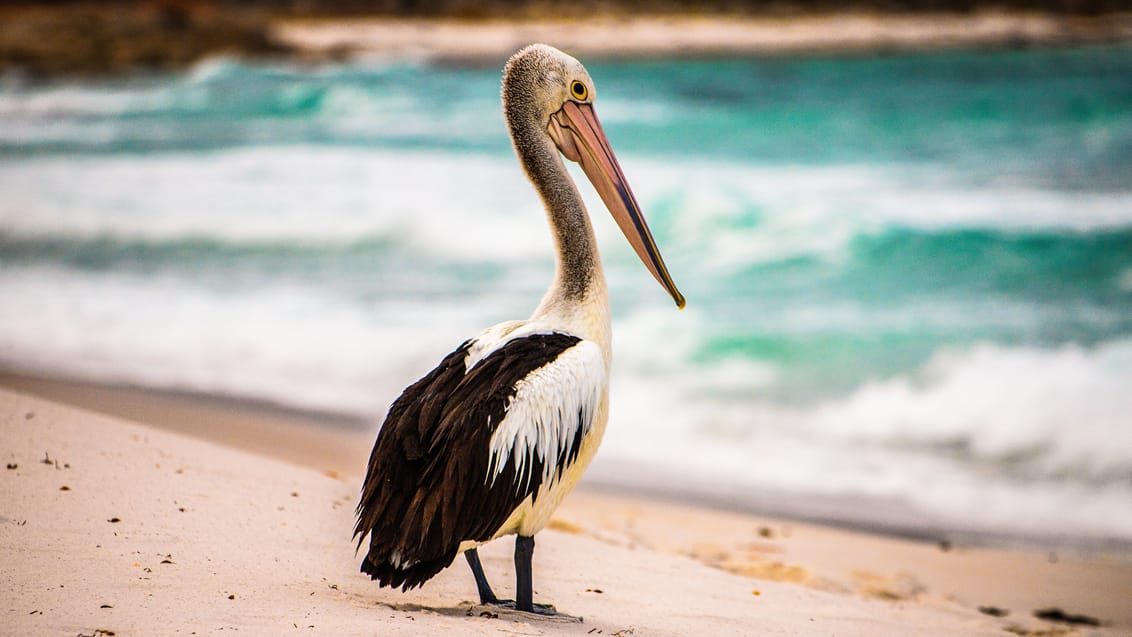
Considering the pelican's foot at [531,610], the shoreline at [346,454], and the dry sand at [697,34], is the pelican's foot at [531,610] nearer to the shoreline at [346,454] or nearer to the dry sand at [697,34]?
the shoreline at [346,454]

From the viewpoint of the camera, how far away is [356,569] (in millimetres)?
3791

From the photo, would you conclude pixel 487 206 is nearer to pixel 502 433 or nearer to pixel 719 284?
pixel 719 284

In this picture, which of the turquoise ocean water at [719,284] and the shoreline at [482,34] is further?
the shoreline at [482,34]

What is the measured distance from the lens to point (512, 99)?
4.04 meters

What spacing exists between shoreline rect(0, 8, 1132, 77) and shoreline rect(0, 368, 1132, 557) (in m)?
32.8

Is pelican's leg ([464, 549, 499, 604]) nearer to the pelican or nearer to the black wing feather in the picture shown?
the pelican

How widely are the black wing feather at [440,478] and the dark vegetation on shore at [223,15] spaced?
3651 cm

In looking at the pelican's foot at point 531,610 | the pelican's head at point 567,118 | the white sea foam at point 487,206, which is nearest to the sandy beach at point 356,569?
the pelican's foot at point 531,610

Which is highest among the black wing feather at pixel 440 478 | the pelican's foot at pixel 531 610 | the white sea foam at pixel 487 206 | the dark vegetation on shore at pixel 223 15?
the dark vegetation on shore at pixel 223 15

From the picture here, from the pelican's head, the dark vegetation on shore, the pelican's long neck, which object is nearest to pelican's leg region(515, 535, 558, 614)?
the pelican's long neck

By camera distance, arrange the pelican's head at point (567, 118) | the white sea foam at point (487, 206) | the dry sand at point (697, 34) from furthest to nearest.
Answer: the dry sand at point (697, 34) < the white sea foam at point (487, 206) < the pelican's head at point (567, 118)

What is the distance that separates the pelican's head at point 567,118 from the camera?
4012 mm

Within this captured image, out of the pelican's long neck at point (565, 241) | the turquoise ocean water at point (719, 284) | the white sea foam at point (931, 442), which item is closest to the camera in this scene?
the pelican's long neck at point (565, 241)

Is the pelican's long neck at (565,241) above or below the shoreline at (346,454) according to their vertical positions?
above
